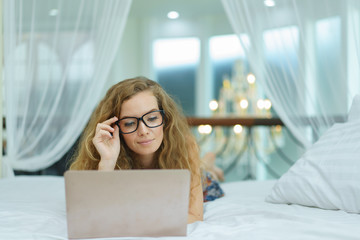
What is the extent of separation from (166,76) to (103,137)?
6678 mm

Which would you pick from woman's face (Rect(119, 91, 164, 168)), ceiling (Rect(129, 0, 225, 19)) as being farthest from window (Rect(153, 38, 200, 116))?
woman's face (Rect(119, 91, 164, 168))

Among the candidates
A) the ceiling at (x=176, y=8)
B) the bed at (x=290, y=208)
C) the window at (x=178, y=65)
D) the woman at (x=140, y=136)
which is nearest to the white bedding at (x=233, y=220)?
the bed at (x=290, y=208)

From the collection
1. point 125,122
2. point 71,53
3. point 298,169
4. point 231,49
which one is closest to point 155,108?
point 125,122

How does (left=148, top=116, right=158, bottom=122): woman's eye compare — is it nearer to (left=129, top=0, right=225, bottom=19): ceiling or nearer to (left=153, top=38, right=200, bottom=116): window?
(left=129, top=0, right=225, bottom=19): ceiling

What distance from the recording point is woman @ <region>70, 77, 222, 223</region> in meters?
1.50

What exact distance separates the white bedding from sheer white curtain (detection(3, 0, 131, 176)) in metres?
0.79

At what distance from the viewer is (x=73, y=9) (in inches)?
101

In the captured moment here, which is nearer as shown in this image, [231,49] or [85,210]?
[85,210]

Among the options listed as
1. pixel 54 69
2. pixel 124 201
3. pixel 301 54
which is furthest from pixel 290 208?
pixel 54 69

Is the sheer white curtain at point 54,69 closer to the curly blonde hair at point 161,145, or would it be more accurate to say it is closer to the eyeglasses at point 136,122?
the curly blonde hair at point 161,145

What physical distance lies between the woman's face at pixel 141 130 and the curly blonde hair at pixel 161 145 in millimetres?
44

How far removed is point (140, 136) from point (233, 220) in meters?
0.45

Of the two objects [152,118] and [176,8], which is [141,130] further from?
[176,8]

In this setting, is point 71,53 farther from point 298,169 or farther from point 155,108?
point 298,169
